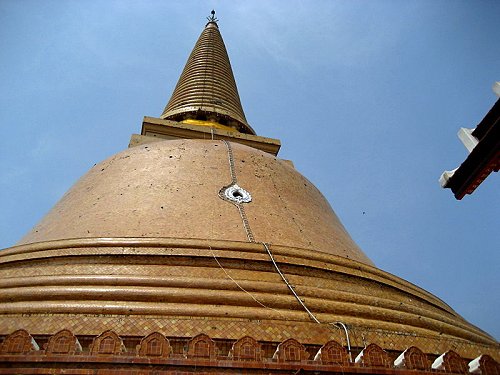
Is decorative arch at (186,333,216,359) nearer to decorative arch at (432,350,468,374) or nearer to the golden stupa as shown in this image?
the golden stupa

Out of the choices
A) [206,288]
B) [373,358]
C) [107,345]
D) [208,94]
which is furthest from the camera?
[208,94]

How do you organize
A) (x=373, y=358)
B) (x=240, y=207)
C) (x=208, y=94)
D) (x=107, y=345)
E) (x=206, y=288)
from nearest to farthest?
(x=107, y=345) < (x=373, y=358) < (x=206, y=288) < (x=240, y=207) < (x=208, y=94)

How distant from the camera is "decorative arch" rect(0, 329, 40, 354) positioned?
3869 mm

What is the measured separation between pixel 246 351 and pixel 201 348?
0.37 metres

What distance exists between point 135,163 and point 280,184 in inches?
99.4

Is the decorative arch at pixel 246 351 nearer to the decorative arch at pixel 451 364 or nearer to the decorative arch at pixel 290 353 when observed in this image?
the decorative arch at pixel 290 353

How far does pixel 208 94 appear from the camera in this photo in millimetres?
14320

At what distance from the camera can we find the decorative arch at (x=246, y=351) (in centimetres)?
400

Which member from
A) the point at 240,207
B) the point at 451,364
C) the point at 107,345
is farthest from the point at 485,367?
the point at 240,207

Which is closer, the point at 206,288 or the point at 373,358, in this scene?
the point at 373,358

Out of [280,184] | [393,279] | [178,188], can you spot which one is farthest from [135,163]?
[393,279]

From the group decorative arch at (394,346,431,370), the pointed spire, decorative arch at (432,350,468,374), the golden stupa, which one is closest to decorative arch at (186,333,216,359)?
the golden stupa

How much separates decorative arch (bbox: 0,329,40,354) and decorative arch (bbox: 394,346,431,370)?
2998 mm

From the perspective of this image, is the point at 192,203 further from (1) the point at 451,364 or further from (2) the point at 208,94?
(2) the point at 208,94
